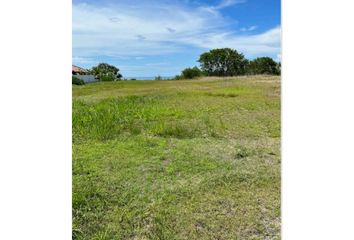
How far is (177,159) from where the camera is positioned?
2.17m

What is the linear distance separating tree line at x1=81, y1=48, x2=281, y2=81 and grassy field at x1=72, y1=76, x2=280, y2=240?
35 mm

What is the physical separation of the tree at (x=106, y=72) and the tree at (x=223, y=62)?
16.1 inches

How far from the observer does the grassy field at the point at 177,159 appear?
208cm

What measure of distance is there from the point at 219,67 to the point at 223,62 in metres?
0.03

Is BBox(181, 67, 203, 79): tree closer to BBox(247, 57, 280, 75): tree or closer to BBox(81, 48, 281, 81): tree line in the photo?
BBox(81, 48, 281, 81): tree line

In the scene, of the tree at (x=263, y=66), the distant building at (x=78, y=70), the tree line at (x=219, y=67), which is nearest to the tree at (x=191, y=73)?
the tree line at (x=219, y=67)

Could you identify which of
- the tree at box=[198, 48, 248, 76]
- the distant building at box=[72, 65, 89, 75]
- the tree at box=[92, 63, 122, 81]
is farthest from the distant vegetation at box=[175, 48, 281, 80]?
the distant building at box=[72, 65, 89, 75]

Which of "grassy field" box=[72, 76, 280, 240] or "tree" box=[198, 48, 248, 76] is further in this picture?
"tree" box=[198, 48, 248, 76]

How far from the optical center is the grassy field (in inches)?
82.0

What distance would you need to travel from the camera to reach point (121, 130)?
7.23ft

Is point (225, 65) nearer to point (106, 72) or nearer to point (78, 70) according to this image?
point (106, 72)
